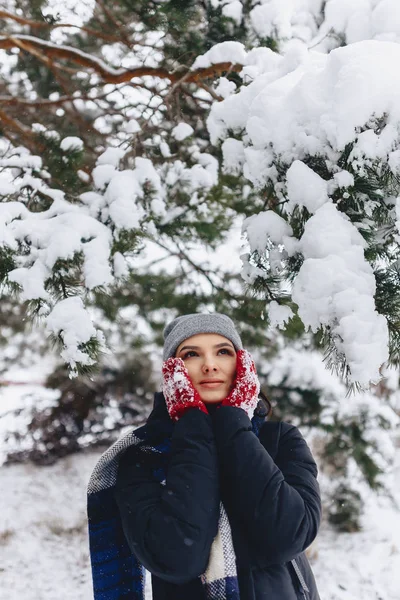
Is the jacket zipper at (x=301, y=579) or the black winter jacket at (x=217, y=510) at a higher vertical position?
the black winter jacket at (x=217, y=510)

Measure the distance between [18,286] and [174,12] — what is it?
72.0 inches

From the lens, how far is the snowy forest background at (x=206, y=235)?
1227 mm

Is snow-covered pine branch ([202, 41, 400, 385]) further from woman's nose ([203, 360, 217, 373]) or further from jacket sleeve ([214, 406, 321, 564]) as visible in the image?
jacket sleeve ([214, 406, 321, 564])

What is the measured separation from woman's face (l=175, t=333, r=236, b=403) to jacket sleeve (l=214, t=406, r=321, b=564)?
0.30 ft

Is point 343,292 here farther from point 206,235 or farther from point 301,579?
point 206,235

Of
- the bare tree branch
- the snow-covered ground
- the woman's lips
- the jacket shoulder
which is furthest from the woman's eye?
the snow-covered ground

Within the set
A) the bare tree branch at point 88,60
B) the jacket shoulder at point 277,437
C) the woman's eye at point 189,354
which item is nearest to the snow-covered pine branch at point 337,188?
the woman's eye at point 189,354

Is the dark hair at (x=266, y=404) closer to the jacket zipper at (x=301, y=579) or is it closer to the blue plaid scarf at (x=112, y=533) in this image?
the blue plaid scarf at (x=112, y=533)

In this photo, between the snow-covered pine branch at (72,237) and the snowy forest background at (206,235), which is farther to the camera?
the snow-covered pine branch at (72,237)

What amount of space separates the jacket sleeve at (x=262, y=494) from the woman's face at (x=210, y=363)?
9 cm

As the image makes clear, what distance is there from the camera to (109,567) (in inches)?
61.6

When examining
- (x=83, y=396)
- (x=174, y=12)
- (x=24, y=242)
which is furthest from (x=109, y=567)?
(x=83, y=396)

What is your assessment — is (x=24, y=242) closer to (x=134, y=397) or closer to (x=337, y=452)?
(x=337, y=452)

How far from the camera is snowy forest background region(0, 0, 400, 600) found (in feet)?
4.02
